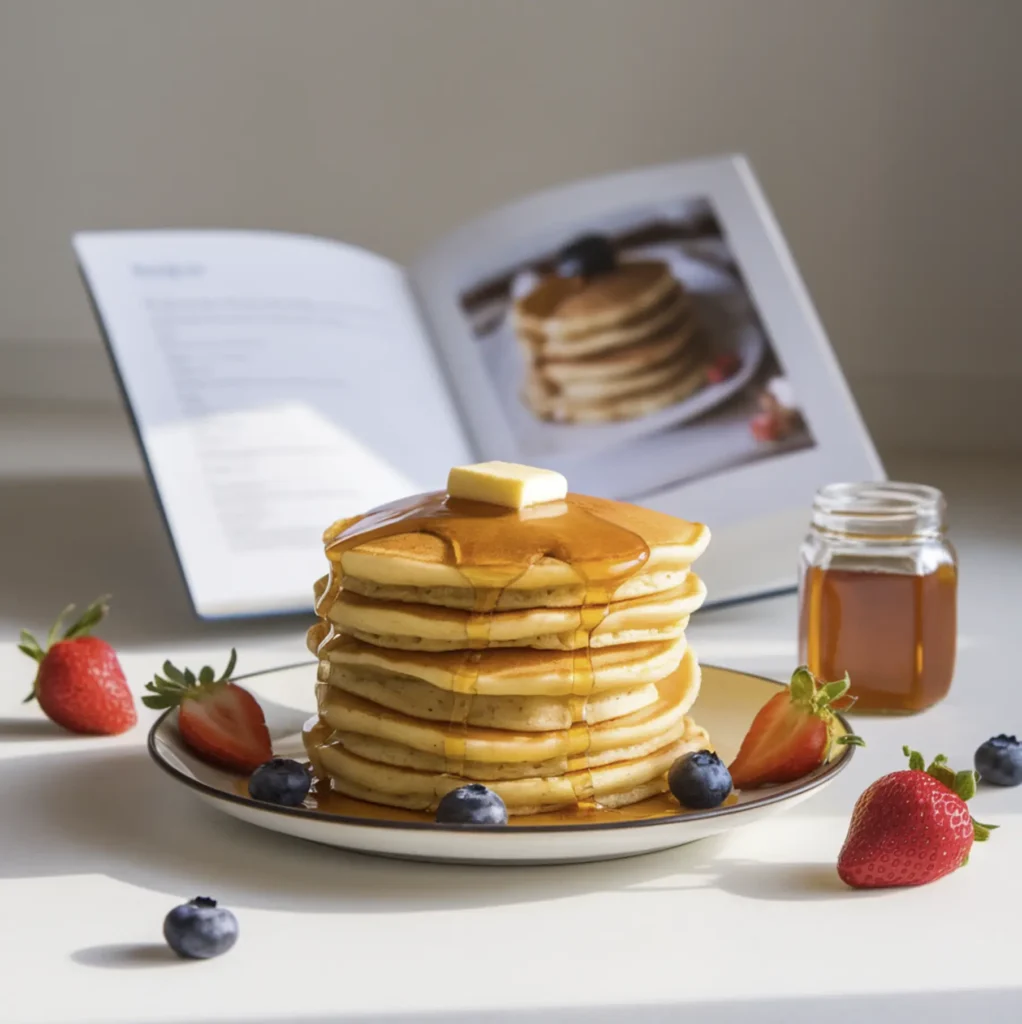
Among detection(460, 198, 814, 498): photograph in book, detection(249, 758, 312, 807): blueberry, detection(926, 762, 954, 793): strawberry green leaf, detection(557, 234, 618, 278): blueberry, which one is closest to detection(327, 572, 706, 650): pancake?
detection(249, 758, 312, 807): blueberry

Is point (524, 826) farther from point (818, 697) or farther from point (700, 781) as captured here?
point (818, 697)

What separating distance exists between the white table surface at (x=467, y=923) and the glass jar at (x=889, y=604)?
0.31ft

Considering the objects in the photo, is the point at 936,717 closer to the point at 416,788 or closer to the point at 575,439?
the point at 416,788

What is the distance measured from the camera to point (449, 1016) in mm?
859

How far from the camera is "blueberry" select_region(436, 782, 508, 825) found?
3.34ft

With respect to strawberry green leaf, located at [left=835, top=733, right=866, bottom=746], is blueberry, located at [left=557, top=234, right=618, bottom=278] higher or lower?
higher

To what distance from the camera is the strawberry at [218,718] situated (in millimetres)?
1175

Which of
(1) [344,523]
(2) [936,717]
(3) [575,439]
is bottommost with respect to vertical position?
(2) [936,717]

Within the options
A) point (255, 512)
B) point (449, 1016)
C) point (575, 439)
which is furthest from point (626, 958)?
point (575, 439)

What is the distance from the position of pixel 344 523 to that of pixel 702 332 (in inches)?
38.6

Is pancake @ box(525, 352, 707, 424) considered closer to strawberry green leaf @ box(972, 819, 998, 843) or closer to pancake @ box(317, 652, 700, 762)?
pancake @ box(317, 652, 700, 762)

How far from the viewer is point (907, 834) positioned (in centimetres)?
102

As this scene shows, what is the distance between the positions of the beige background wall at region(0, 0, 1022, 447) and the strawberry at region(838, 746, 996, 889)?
85.8 inches

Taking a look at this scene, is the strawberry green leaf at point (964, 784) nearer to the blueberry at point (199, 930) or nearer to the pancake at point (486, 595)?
the pancake at point (486, 595)
